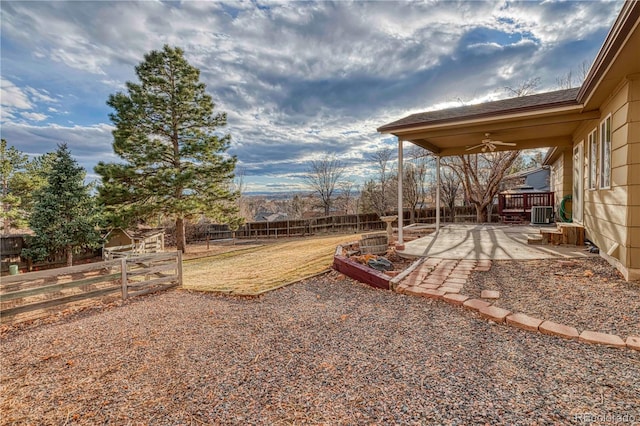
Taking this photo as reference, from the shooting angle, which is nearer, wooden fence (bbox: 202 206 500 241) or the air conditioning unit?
the air conditioning unit

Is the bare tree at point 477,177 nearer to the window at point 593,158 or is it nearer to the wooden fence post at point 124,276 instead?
the window at point 593,158

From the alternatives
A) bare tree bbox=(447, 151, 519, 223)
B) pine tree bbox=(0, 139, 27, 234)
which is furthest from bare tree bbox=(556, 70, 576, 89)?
pine tree bbox=(0, 139, 27, 234)

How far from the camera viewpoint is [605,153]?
5004mm

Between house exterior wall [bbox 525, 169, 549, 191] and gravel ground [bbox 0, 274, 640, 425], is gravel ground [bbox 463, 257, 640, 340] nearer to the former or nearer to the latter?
gravel ground [bbox 0, 274, 640, 425]

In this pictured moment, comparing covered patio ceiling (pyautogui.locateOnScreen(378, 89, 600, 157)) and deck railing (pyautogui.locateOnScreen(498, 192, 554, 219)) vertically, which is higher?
covered patio ceiling (pyautogui.locateOnScreen(378, 89, 600, 157))

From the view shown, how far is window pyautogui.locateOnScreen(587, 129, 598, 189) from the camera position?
18.5 feet

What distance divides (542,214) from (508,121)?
21.5 feet

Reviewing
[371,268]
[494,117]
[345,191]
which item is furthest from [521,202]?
[345,191]

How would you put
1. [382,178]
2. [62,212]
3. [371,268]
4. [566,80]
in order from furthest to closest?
1. [382,178]
2. [566,80]
3. [62,212]
4. [371,268]

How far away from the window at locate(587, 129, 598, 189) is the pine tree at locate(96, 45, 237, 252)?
42.5 feet

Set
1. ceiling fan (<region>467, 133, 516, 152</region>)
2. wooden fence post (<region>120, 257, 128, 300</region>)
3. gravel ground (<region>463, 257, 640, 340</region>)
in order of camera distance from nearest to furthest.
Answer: gravel ground (<region>463, 257, 640, 340</region>) < wooden fence post (<region>120, 257, 128, 300</region>) < ceiling fan (<region>467, 133, 516, 152</region>)

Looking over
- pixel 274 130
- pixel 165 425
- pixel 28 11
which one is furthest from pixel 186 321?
pixel 274 130

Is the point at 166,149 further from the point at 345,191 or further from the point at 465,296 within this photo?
the point at 345,191

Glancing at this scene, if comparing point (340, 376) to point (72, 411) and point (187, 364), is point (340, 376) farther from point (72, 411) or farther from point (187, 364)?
point (72, 411)
